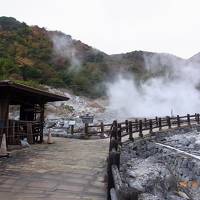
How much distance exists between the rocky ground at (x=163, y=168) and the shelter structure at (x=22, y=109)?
3.77 m

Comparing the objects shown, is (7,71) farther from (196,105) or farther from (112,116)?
(196,105)

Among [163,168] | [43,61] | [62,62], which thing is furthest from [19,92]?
[62,62]

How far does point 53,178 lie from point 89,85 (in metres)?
38.8

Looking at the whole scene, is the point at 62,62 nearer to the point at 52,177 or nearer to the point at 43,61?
the point at 43,61

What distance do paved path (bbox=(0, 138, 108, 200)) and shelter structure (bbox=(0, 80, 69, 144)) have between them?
6.71ft

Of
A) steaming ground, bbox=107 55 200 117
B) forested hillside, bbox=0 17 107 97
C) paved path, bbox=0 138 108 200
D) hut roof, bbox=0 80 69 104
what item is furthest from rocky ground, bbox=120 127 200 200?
forested hillside, bbox=0 17 107 97

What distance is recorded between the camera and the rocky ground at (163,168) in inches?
329

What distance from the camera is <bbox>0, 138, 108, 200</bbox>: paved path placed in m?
5.66

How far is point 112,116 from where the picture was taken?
33938mm

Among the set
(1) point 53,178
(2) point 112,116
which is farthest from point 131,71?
(1) point 53,178

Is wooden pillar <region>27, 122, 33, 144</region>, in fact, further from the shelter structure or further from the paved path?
the paved path

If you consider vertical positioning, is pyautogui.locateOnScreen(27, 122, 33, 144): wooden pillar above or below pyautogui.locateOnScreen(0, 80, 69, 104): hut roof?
below

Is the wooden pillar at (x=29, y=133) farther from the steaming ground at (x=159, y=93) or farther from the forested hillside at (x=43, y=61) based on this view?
the steaming ground at (x=159, y=93)

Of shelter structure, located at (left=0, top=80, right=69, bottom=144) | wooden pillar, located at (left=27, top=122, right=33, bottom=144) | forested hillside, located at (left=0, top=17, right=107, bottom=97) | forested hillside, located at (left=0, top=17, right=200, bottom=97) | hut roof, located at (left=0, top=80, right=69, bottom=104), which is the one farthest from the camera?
forested hillside, located at (left=0, top=17, right=200, bottom=97)
